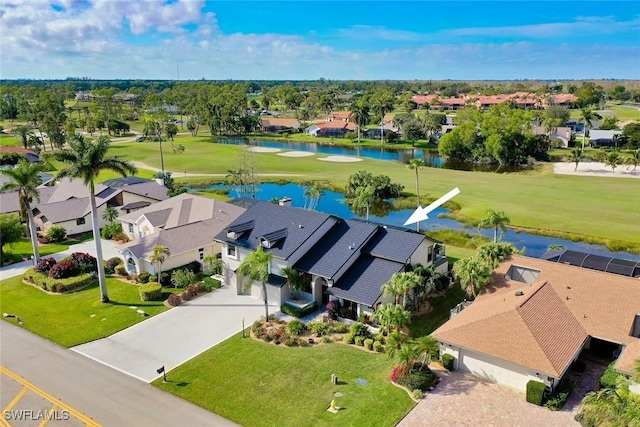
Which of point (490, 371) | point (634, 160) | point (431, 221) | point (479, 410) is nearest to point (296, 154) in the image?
point (431, 221)

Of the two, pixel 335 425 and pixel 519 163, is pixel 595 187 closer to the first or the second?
pixel 519 163

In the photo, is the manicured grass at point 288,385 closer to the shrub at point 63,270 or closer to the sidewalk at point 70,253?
the shrub at point 63,270

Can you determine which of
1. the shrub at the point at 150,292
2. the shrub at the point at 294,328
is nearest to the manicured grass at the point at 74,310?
the shrub at the point at 150,292

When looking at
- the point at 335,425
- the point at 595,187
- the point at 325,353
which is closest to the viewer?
the point at 335,425

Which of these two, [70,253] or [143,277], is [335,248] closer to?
[143,277]

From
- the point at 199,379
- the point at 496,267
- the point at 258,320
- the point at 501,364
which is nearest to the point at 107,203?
the point at 258,320

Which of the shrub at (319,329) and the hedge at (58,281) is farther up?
the hedge at (58,281)

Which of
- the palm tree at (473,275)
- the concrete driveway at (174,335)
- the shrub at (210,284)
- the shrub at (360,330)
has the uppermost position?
the palm tree at (473,275)

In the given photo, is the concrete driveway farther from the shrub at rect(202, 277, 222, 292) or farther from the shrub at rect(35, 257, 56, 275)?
the shrub at rect(35, 257, 56, 275)
